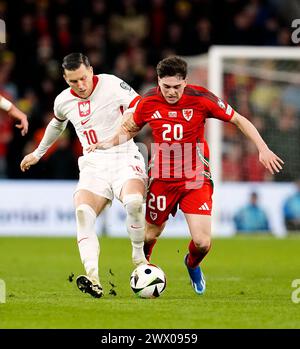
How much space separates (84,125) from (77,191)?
2.23 feet

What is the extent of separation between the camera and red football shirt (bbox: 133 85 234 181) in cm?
962

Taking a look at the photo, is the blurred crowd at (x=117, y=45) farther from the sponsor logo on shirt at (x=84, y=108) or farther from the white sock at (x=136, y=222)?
the white sock at (x=136, y=222)

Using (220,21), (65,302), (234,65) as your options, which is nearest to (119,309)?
(65,302)

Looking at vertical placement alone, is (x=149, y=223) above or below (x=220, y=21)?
below

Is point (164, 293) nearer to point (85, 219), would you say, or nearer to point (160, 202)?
point (160, 202)

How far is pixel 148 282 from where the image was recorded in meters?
9.38

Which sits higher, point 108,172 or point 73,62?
point 73,62

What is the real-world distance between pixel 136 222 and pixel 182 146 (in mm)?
838

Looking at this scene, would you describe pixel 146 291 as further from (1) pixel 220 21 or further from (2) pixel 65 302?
(1) pixel 220 21

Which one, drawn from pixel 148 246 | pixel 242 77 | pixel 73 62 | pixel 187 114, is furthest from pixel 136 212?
pixel 242 77

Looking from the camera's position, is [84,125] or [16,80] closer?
[84,125]

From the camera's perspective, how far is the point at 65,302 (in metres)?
9.12

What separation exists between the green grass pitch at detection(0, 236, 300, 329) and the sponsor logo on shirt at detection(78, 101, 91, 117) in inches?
Answer: 68.9
